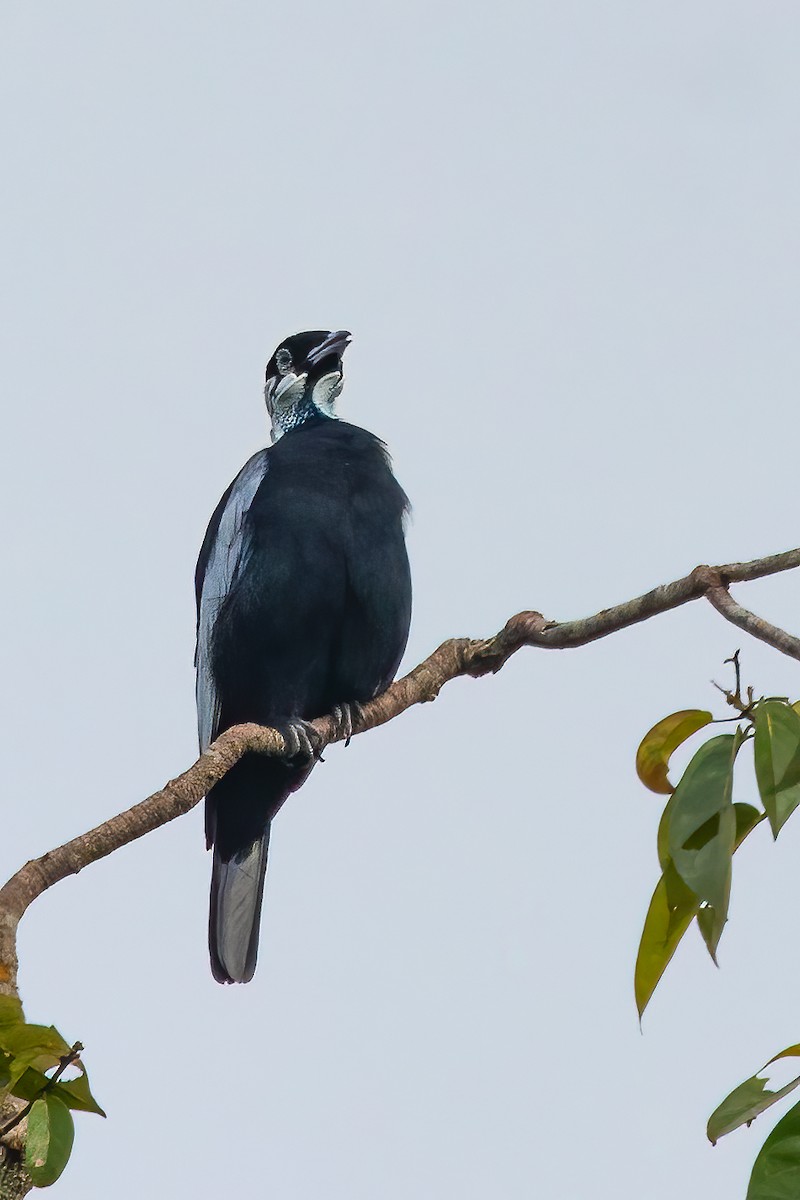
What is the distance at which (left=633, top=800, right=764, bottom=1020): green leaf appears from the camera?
2.28m

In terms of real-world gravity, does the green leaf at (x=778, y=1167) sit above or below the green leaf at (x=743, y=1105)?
below

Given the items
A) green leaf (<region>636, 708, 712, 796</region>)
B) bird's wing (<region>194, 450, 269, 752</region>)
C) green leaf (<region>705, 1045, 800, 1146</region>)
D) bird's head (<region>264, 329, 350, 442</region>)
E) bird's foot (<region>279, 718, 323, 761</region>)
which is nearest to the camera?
green leaf (<region>705, 1045, 800, 1146</region>)

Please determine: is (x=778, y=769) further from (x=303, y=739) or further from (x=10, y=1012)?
(x=303, y=739)

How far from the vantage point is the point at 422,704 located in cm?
428

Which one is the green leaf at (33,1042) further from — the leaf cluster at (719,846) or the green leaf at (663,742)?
the green leaf at (663,742)

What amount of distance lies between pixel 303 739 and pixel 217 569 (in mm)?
753

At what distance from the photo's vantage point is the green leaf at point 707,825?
212cm

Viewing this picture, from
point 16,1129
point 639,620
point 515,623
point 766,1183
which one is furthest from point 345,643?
point 766,1183

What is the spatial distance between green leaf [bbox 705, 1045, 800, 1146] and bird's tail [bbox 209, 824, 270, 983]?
3276 mm

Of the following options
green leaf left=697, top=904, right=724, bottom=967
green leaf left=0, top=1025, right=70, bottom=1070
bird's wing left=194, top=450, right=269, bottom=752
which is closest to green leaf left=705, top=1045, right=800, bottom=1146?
green leaf left=697, top=904, right=724, bottom=967

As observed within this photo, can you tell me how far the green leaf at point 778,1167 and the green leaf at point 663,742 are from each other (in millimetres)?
751

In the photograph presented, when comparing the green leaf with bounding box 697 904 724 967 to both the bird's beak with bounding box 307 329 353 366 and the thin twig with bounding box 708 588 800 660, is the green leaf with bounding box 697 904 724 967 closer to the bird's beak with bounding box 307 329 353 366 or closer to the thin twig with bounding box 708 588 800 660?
the thin twig with bounding box 708 588 800 660

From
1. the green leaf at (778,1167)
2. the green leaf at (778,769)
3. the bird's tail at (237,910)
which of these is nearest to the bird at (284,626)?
the bird's tail at (237,910)

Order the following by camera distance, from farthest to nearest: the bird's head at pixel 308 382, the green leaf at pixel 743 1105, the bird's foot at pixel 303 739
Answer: the bird's head at pixel 308 382 → the bird's foot at pixel 303 739 → the green leaf at pixel 743 1105
